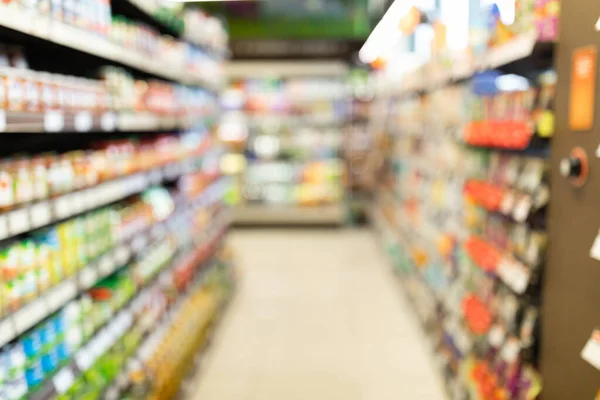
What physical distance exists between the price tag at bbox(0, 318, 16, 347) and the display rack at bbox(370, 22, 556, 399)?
6.03 ft

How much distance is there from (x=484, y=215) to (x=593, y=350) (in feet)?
4.90

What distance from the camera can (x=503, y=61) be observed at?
273cm

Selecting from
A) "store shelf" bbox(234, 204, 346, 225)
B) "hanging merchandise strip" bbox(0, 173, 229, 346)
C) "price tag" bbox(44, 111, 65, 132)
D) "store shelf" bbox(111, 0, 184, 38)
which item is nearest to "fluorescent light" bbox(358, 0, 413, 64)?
"store shelf" bbox(111, 0, 184, 38)

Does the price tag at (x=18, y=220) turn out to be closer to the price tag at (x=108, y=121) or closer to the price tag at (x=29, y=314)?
the price tag at (x=29, y=314)

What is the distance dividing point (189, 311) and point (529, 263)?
256cm

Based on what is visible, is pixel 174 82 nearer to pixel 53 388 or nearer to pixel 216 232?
pixel 216 232

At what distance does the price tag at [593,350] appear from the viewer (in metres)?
1.90

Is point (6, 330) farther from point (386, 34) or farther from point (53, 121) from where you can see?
point (386, 34)

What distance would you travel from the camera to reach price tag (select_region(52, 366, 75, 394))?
90.3 inches

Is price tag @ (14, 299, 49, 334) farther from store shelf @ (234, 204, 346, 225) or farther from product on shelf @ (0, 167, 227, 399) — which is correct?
store shelf @ (234, 204, 346, 225)

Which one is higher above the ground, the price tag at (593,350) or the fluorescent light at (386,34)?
the fluorescent light at (386,34)

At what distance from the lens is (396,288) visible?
6.48 meters

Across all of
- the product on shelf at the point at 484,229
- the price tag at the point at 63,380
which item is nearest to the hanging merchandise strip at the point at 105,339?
the price tag at the point at 63,380

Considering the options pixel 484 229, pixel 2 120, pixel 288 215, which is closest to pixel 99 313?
pixel 2 120
